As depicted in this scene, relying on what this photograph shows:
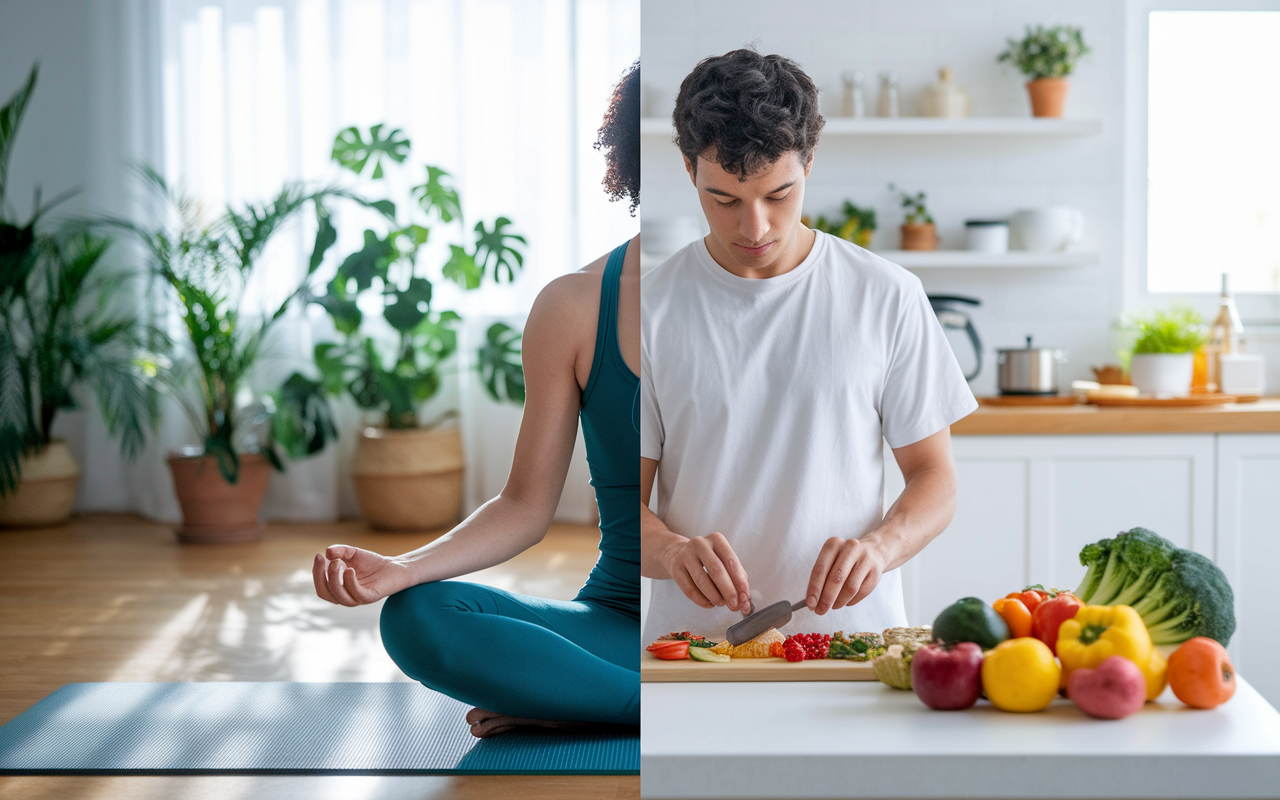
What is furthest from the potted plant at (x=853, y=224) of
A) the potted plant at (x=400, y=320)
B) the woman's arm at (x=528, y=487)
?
the woman's arm at (x=528, y=487)

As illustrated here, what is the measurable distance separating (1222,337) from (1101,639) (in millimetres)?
1596

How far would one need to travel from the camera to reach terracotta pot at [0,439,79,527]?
2.24m

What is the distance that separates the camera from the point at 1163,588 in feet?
1.60

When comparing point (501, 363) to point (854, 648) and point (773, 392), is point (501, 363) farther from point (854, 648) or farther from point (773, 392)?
point (854, 648)

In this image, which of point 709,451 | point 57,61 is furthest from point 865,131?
point 57,61

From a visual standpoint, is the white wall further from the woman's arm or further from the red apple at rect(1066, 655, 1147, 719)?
the red apple at rect(1066, 655, 1147, 719)

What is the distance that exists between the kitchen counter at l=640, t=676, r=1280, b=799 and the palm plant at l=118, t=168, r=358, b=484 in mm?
2348

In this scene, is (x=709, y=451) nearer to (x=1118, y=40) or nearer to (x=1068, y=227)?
(x=1068, y=227)

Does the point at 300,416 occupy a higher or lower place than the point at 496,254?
lower

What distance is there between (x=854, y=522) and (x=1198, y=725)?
0.25 m

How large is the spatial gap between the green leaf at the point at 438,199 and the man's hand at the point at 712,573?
2280mm

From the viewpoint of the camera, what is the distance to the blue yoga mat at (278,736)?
0.94 meters

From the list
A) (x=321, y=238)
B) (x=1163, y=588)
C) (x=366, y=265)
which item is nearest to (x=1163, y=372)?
(x=1163, y=588)

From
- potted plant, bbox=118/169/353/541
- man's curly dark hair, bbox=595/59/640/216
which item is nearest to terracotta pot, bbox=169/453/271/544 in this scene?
potted plant, bbox=118/169/353/541
